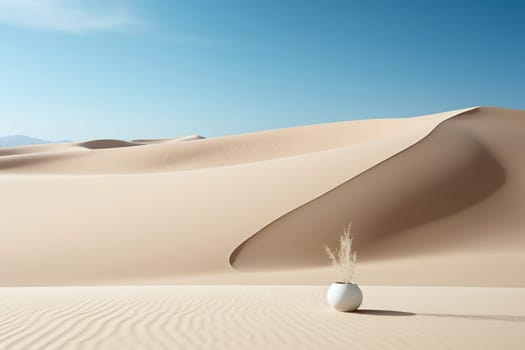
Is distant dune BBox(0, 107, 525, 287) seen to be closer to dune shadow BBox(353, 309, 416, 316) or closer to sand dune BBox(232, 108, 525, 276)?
sand dune BBox(232, 108, 525, 276)

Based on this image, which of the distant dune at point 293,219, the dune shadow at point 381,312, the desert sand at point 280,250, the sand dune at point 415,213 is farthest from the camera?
the sand dune at point 415,213

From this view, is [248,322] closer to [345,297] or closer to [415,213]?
[345,297]

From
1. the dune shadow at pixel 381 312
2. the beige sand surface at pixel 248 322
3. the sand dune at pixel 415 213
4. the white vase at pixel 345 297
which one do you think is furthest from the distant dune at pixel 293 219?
the white vase at pixel 345 297

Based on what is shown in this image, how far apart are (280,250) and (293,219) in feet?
5.47

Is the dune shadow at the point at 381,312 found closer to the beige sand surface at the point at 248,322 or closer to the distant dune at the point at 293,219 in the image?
the beige sand surface at the point at 248,322

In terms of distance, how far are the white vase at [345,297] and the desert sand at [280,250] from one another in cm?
18

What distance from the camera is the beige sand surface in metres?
6.01

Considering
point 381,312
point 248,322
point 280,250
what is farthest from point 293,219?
point 248,322

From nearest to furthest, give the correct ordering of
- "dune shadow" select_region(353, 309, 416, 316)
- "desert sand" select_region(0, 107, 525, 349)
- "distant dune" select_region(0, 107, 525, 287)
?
"desert sand" select_region(0, 107, 525, 349)
"dune shadow" select_region(353, 309, 416, 316)
"distant dune" select_region(0, 107, 525, 287)

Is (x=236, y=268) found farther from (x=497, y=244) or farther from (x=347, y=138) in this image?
(x=347, y=138)

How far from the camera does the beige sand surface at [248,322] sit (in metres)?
6.01

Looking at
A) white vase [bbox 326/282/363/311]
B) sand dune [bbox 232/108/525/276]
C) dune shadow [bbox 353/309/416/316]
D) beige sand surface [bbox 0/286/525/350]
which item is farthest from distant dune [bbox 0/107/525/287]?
white vase [bbox 326/282/363/311]

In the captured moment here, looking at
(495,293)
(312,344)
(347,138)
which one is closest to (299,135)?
(347,138)

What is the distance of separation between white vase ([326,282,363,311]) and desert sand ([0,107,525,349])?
0.59 ft
